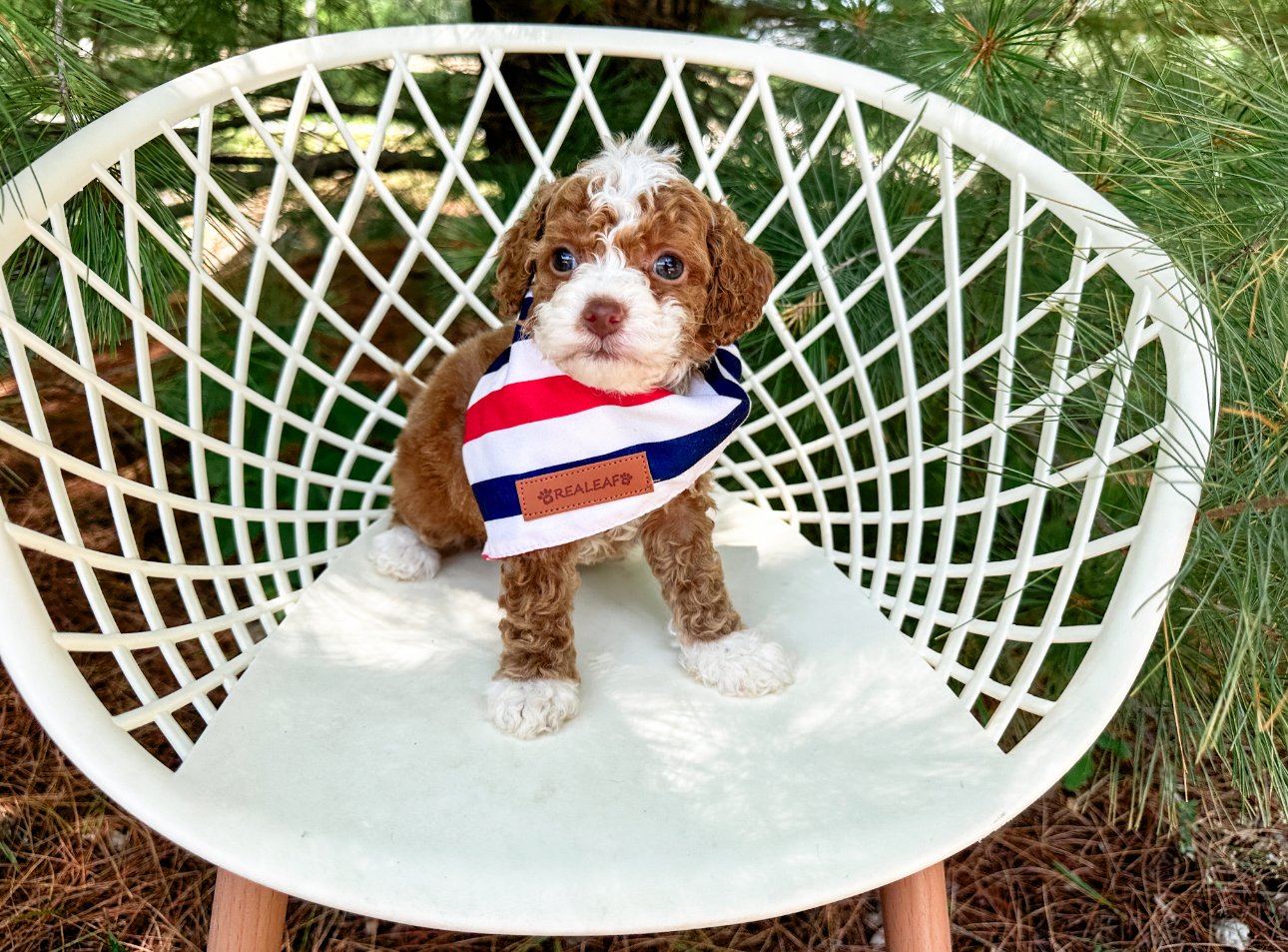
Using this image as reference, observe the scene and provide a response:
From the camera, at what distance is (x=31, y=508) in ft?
8.92

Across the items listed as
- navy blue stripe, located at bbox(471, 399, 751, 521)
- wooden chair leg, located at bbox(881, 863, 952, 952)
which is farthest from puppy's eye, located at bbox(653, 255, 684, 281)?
wooden chair leg, located at bbox(881, 863, 952, 952)

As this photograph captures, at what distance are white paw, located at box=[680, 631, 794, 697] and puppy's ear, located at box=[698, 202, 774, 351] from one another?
513mm

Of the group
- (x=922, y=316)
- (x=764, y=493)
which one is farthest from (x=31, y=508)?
(x=922, y=316)

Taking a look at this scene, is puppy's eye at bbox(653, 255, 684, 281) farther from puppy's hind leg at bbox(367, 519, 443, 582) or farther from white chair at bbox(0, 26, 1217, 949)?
puppy's hind leg at bbox(367, 519, 443, 582)

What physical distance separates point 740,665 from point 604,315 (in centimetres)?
62

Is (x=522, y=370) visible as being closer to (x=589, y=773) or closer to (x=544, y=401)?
(x=544, y=401)

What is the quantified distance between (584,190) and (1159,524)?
96 cm

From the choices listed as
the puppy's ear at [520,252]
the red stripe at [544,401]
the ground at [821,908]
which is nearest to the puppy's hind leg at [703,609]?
the red stripe at [544,401]

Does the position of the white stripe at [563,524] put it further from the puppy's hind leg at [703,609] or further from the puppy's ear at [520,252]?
the puppy's ear at [520,252]

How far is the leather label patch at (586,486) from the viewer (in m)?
1.62

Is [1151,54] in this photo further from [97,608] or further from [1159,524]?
[97,608]

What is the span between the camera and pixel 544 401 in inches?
63.0

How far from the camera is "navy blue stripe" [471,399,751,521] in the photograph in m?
1.61

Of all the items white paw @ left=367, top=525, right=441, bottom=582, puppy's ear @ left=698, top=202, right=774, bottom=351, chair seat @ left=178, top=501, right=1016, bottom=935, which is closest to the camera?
chair seat @ left=178, top=501, right=1016, bottom=935
